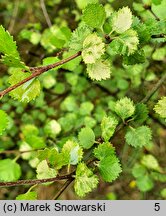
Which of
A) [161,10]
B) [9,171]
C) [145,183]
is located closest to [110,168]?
[161,10]

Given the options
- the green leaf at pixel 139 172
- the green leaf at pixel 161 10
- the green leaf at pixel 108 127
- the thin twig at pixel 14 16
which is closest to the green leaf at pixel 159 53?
the green leaf at pixel 139 172

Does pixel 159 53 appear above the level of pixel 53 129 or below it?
above

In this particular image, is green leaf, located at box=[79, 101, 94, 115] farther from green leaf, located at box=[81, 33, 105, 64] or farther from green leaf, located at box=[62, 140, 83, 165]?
green leaf, located at box=[81, 33, 105, 64]

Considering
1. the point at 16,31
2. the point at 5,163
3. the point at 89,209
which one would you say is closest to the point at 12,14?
the point at 16,31

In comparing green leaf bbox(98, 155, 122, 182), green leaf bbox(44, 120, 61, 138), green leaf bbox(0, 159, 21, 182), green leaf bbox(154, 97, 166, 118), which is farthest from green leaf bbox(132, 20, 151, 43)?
green leaf bbox(44, 120, 61, 138)

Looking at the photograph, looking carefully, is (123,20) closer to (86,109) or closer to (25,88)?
(25,88)

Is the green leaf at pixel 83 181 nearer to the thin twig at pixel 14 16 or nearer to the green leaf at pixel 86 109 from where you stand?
the green leaf at pixel 86 109

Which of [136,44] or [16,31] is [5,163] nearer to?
[136,44]
